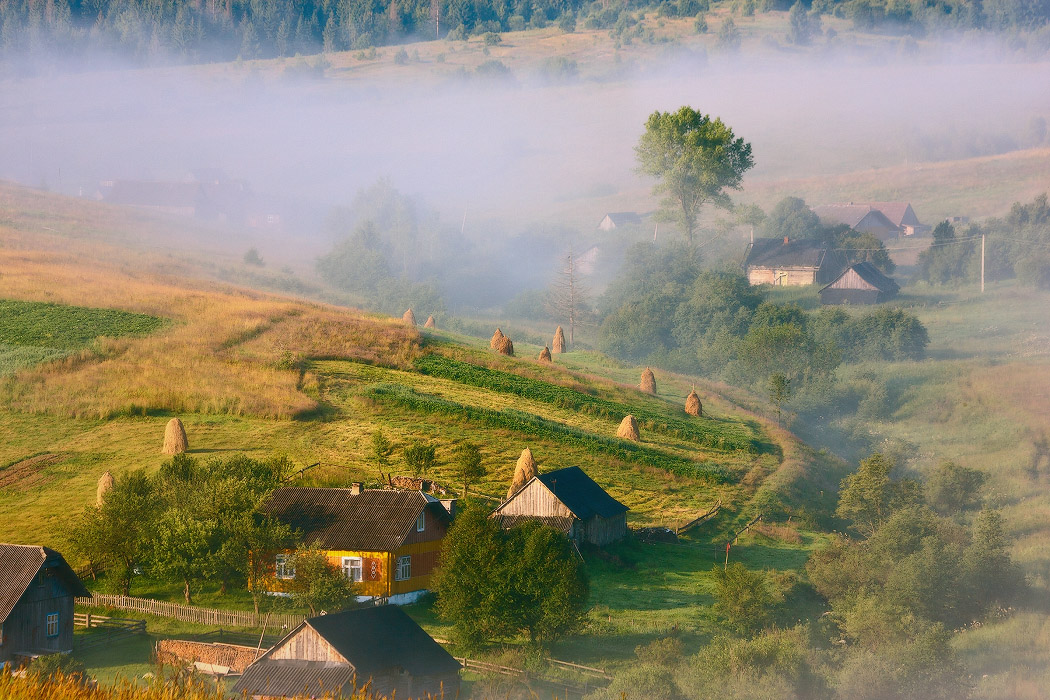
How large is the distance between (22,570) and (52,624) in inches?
79.4

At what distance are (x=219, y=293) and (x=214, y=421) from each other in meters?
28.8

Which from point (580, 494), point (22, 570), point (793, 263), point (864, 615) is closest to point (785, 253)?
point (793, 263)

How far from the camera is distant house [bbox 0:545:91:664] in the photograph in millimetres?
35000

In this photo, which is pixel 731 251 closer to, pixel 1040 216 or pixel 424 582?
pixel 1040 216

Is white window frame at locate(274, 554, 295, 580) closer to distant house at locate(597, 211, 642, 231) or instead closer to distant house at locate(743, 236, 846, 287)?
distant house at locate(743, 236, 846, 287)

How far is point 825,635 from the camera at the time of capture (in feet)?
138

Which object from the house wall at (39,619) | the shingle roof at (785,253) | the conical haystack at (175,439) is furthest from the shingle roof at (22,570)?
the shingle roof at (785,253)

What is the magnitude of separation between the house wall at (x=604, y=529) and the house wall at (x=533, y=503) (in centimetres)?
166

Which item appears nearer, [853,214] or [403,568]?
[403,568]

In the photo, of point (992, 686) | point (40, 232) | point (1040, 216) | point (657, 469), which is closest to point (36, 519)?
point (657, 469)

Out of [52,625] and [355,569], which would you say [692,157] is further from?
[52,625]

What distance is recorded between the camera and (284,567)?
137 feet

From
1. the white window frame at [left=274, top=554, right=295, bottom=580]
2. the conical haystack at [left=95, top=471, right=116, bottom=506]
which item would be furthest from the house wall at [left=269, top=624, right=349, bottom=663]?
the conical haystack at [left=95, top=471, right=116, bottom=506]

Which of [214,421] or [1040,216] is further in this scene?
[1040,216]
